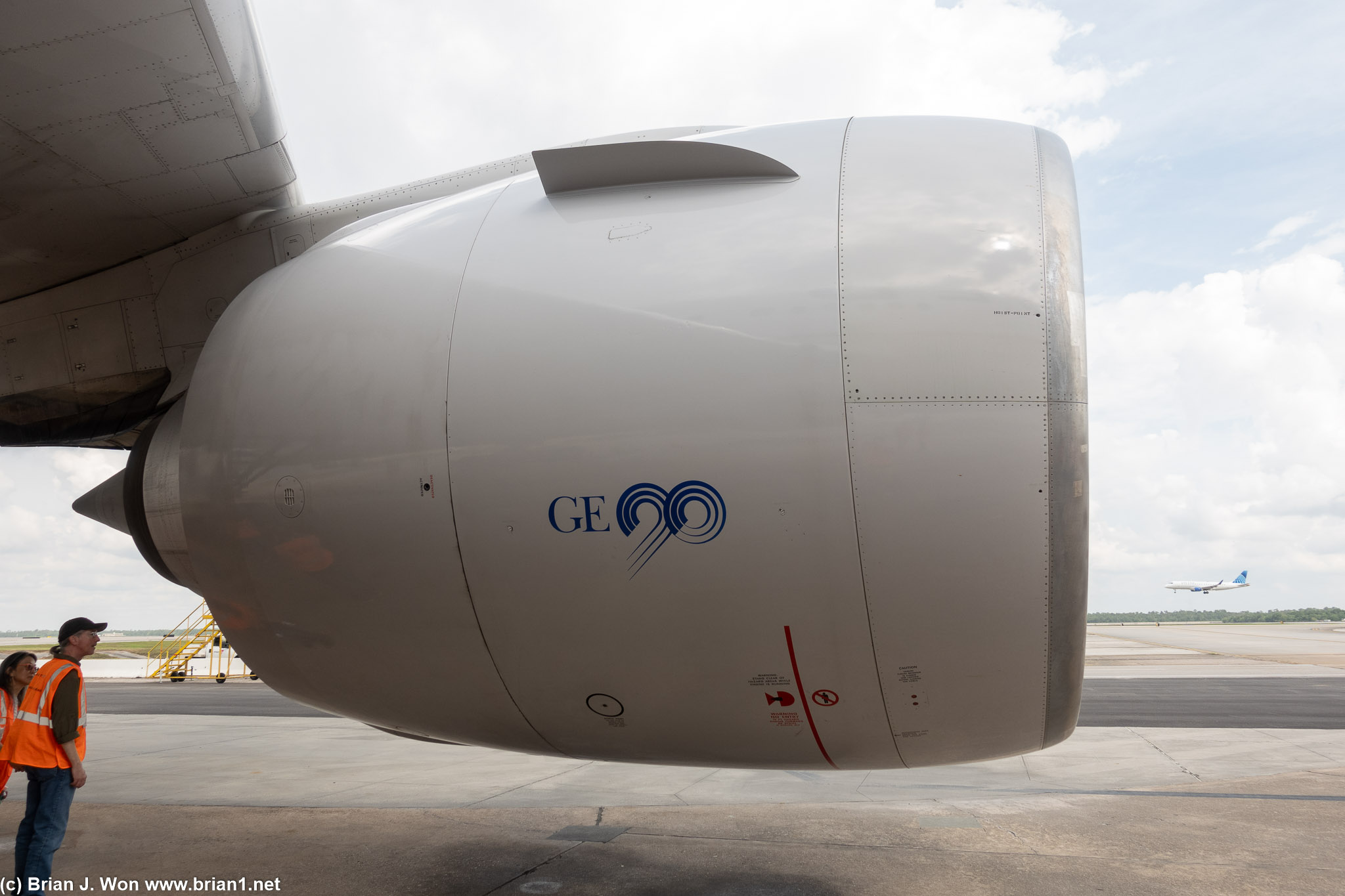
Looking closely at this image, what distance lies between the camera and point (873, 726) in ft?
9.88

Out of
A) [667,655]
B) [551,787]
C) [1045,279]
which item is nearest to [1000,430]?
[1045,279]

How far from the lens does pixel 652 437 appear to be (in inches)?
114

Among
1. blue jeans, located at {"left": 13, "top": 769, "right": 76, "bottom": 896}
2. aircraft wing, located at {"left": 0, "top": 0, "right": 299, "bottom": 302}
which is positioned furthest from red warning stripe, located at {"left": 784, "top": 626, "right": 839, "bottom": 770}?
blue jeans, located at {"left": 13, "top": 769, "right": 76, "bottom": 896}

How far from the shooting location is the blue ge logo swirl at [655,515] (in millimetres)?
2844

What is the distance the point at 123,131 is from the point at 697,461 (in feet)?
10.5

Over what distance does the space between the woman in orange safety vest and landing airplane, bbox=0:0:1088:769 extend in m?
1.83

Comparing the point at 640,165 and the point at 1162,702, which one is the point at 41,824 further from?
the point at 1162,702

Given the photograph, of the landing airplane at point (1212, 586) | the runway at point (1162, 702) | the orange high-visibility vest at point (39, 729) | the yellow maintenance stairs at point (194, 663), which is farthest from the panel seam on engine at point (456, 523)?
the landing airplane at point (1212, 586)

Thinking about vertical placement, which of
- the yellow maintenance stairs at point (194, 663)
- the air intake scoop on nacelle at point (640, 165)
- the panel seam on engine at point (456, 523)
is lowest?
the yellow maintenance stairs at point (194, 663)

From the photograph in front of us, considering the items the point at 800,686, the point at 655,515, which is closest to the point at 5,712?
the point at 655,515

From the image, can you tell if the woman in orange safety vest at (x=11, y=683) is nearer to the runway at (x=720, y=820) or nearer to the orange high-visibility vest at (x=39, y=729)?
the orange high-visibility vest at (x=39, y=729)

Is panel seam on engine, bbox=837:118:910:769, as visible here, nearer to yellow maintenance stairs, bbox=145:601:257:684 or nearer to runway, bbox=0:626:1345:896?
runway, bbox=0:626:1345:896

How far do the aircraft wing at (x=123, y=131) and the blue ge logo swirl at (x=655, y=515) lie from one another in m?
2.51

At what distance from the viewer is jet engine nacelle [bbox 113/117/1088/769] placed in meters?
2.78
